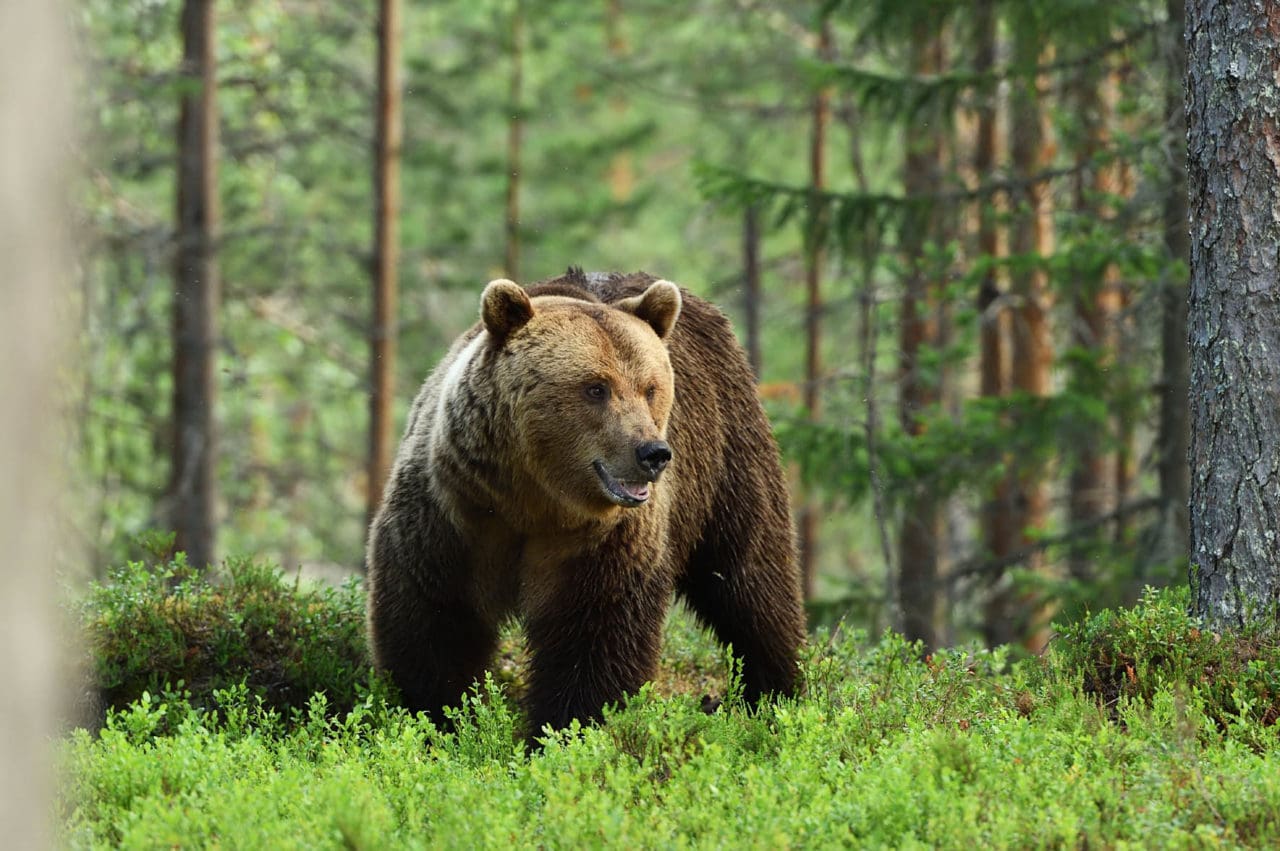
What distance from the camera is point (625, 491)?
5934 mm

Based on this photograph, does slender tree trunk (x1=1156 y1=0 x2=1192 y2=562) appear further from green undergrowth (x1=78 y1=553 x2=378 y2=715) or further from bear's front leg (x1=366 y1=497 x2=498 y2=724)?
green undergrowth (x1=78 y1=553 x2=378 y2=715)

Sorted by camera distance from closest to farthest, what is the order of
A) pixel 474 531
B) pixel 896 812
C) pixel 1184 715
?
pixel 896 812 < pixel 1184 715 < pixel 474 531

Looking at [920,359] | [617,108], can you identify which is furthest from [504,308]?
[617,108]

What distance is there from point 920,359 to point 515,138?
15.2 metres

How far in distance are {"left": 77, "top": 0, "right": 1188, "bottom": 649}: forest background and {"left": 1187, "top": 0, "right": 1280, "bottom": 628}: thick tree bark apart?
8.39 ft

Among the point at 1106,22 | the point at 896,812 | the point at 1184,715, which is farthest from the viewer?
the point at 1106,22

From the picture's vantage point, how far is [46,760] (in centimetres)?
307

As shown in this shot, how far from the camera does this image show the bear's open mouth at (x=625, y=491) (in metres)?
5.93

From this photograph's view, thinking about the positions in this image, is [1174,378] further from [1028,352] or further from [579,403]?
[579,403]

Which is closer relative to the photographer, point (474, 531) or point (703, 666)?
point (474, 531)

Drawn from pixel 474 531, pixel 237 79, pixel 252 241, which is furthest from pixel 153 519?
pixel 474 531

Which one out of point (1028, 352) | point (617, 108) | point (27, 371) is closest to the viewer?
point (27, 371)

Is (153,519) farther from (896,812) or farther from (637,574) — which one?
(896,812)

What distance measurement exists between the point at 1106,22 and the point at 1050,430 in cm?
336
